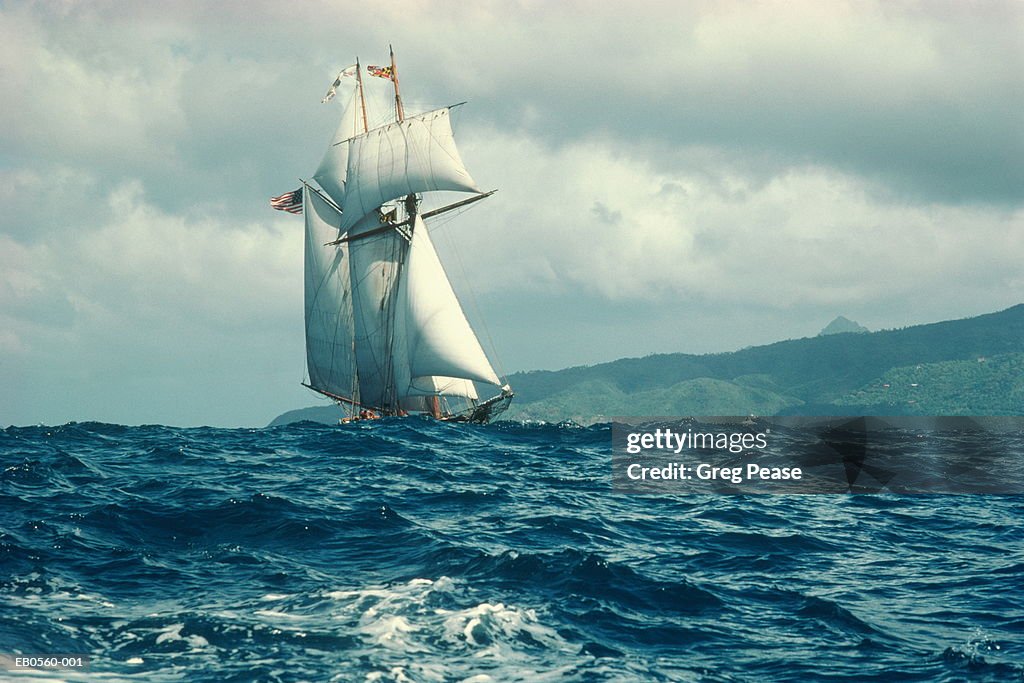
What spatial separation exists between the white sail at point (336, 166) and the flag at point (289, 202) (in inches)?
127

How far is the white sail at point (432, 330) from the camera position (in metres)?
95.4

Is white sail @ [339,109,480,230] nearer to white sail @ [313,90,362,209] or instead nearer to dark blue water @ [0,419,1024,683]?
white sail @ [313,90,362,209]

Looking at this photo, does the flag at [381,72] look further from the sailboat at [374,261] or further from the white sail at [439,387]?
the white sail at [439,387]

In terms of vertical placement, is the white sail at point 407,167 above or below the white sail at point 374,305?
above

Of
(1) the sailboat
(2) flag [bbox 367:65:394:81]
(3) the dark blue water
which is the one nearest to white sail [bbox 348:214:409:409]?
(1) the sailboat

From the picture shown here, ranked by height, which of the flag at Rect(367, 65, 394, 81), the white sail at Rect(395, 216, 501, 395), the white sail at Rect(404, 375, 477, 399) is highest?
the flag at Rect(367, 65, 394, 81)

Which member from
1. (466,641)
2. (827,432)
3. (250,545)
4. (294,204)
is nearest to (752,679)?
(466,641)

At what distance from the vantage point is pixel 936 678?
20.8m

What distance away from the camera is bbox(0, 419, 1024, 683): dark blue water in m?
21.4

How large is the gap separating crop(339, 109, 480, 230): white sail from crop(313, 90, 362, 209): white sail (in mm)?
4512

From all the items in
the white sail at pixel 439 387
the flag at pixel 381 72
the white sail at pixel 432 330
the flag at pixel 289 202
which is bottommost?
the white sail at pixel 439 387

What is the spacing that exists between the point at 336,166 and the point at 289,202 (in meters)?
7.27

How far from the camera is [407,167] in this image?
351 ft

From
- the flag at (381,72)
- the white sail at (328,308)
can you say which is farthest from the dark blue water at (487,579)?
the flag at (381,72)
